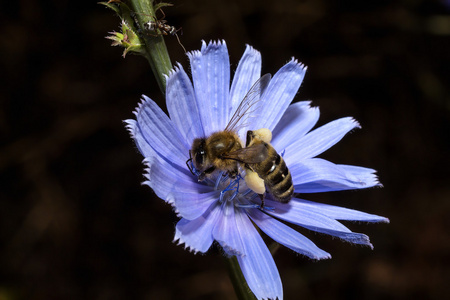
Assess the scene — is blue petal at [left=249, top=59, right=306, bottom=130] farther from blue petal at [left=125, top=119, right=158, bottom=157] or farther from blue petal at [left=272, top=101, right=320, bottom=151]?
blue petal at [left=125, top=119, right=158, bottom=157]

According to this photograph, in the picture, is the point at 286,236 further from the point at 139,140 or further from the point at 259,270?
the point at 139,140

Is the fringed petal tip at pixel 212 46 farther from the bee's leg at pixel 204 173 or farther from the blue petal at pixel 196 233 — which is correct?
the blue petal at pixel 196 233

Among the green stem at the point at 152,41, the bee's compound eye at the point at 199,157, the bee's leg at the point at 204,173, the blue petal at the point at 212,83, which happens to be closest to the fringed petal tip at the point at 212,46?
the blue petal at the point at 212,83

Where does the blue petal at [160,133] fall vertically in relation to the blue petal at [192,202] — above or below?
above

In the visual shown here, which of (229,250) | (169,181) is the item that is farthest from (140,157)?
(229,250)

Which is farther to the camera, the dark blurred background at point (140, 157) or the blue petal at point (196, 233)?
the dark blurred background at point (140, 157)

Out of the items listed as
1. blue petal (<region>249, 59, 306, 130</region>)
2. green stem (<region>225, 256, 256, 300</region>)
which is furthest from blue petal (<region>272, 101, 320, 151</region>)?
green stem (<region>225, 256, 256, 300</region>)
